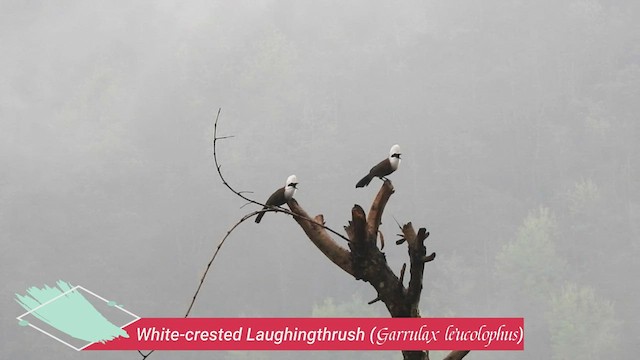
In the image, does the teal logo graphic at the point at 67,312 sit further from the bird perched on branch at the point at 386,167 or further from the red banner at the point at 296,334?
the bird perched on branch at the point at 386,167

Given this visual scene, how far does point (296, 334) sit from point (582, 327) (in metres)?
65.0

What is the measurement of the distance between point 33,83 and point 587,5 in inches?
3674

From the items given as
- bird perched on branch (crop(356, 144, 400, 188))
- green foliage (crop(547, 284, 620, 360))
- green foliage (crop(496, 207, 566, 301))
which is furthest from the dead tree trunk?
green foliage (crop(496, 207, 566, 301))

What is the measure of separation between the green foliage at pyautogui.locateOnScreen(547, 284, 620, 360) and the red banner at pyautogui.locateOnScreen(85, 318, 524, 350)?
2487 inches

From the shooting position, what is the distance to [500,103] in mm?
109188

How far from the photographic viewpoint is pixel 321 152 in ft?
337

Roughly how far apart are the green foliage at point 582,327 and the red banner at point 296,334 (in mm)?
63168

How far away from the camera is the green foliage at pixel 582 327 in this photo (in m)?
62.3

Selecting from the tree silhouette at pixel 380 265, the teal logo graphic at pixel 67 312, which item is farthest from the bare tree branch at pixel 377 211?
the teal logo graphic at pixel 67 312

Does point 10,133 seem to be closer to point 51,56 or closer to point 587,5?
point 51,56

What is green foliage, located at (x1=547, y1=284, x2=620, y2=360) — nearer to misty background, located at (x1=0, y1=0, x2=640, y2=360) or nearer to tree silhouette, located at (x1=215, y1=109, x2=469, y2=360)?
misty background, located at (x1=0, y1=0, x2=640, y2=360)

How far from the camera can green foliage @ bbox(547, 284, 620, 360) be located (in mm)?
62312

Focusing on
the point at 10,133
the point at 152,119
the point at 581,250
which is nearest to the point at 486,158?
the point at 581,250

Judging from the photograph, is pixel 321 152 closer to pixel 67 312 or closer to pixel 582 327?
pixel 582 327
